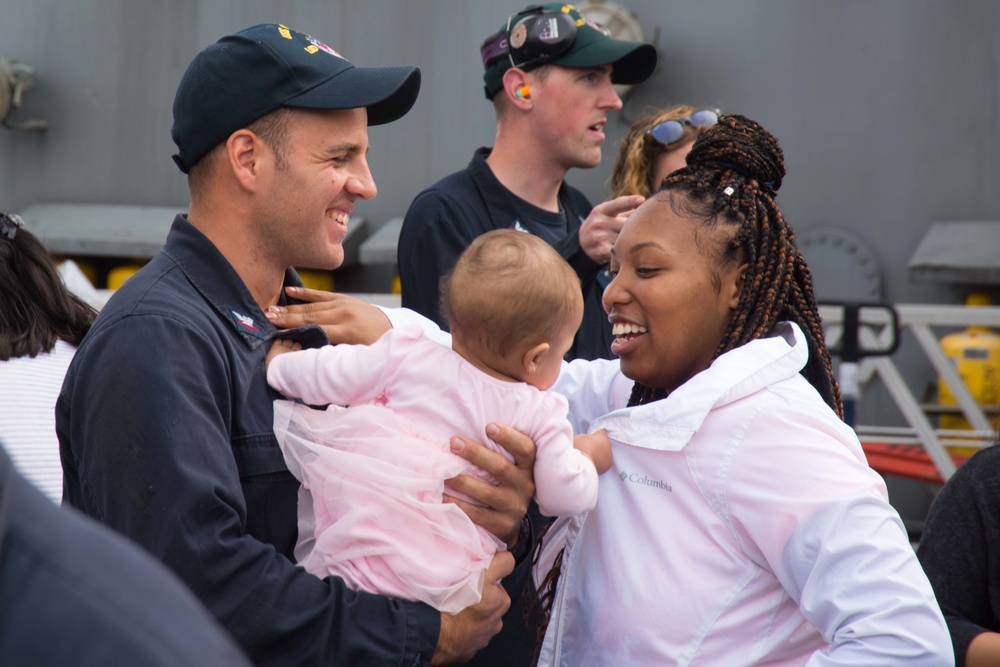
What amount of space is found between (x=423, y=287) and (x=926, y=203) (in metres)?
3.82

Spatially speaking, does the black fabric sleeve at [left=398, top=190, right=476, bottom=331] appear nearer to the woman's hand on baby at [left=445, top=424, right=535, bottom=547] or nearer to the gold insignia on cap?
the gold insignia on cap

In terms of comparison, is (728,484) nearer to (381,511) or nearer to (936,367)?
(381,511)

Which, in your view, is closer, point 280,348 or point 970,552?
point 280,348

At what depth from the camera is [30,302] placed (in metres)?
2.79

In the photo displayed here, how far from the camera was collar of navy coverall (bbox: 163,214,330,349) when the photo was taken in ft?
6.42

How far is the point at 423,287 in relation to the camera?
3346 millimetres

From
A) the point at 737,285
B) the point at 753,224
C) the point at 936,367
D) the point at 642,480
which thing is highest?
the point at 753,224

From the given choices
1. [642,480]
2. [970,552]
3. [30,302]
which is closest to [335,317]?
[642,480]

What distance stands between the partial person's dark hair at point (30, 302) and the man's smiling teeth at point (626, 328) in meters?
1.55

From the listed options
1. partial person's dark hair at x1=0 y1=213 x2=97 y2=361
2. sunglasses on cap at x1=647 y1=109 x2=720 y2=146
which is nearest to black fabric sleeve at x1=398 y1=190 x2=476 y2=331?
sunglasses on cap at x1=647 y1=109 x2=720 y2=146

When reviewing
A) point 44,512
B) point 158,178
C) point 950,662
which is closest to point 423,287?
point 950,662

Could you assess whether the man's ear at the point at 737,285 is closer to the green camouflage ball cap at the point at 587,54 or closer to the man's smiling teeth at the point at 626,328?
the man's smiling teeth at the point at 626,328

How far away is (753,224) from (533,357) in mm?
485

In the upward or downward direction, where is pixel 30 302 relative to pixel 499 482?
downward
